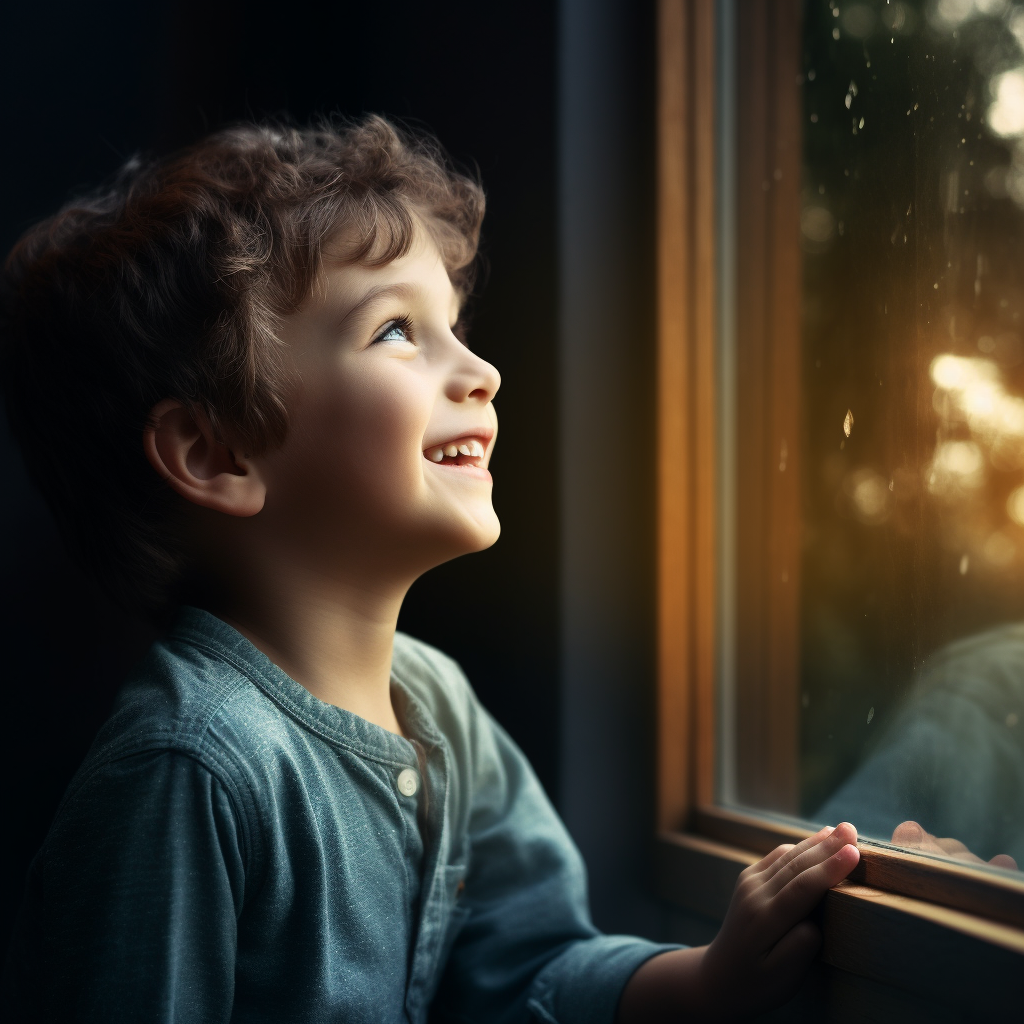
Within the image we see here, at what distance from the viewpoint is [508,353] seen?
3.35ft

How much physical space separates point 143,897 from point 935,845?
1.84ft

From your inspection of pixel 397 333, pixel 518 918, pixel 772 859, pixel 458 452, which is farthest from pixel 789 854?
pixel 397 333


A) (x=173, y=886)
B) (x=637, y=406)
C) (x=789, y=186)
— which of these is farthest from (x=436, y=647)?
(x=789, y=186)

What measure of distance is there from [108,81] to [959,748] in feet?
3.83

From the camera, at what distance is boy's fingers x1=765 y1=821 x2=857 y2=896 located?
0.66 meters

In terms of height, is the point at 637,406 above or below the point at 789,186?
below

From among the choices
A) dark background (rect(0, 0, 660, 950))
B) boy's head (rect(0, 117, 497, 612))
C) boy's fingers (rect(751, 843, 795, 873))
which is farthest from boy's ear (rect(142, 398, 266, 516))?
boy's fingers (rect(751, 843, 795, 873))

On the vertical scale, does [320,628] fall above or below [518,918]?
above

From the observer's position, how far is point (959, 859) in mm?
654

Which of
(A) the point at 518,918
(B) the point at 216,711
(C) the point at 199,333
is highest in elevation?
(C) the point at 199,333

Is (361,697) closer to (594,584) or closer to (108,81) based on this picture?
(594,584)

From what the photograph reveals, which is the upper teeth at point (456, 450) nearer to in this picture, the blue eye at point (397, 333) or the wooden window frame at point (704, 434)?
the blue eye at point (397, 333)

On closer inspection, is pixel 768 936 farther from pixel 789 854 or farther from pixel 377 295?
pixel 377 295

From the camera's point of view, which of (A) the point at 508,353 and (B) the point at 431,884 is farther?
(A) the point at 508,353
